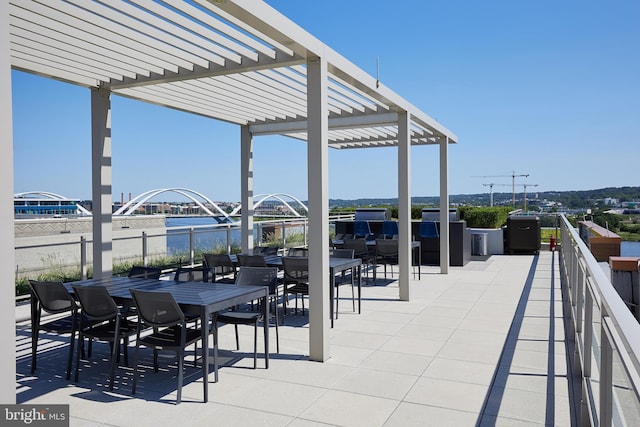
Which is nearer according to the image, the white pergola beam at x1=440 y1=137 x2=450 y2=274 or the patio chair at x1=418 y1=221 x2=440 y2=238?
the white pergola beam at x1=440 y1=137 x2=450 y2=274

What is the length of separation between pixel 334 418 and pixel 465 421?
3.02 feet

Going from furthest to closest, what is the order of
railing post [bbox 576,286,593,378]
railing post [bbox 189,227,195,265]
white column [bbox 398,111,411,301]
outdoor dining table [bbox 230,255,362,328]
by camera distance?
railing post [bbox 189,227,195,265]
white column [bbox 398,111,411,301]
outdoor dining table [bbox 230,255,362,328]
railing post [bbox 576,286,593,378]

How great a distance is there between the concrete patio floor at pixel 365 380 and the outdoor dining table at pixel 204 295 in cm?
36

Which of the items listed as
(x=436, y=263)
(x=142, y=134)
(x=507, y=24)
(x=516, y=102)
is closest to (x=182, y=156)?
(x=142, y=134)

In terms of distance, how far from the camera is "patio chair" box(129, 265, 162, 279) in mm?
5914

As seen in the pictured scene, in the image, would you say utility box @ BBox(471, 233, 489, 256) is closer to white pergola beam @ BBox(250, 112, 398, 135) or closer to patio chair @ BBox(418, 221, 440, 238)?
patio chair @ BBox(418, 221, 440, 238)

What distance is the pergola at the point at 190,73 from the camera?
4.34 meters

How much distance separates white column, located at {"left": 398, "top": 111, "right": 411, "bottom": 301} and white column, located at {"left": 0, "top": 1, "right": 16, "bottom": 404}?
6.30m

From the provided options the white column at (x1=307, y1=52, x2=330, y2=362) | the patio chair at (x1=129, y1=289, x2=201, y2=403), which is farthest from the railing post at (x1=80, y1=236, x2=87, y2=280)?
the white column at (x1=307, y1=52, x2=330, y2=362)

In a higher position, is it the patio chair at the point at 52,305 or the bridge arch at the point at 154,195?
the bridge arch at the point at 154,195

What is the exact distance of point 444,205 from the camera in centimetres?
1110

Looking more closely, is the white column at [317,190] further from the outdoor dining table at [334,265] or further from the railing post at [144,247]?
the railing post at [144,247]

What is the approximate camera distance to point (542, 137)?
49.8 m

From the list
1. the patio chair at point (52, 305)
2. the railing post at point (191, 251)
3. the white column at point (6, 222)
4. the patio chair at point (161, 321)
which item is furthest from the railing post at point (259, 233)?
the white column at point (6, 222)
